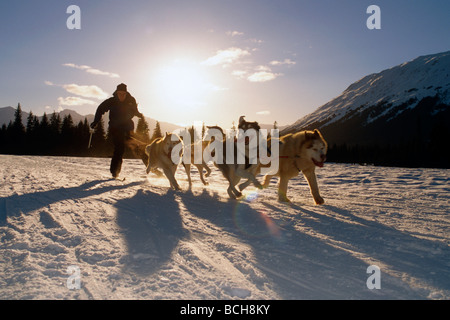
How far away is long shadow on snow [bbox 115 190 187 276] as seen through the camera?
227 centimetres

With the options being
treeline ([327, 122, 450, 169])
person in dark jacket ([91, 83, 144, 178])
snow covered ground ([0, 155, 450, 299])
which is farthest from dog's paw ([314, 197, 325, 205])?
treeline ([327, 122, 450, 169])

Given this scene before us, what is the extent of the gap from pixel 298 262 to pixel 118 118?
7569 millimetres

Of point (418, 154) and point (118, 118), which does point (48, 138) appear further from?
point (418, 154)

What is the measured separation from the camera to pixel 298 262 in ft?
7.76

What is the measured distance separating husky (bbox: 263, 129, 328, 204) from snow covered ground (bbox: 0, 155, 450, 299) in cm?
109

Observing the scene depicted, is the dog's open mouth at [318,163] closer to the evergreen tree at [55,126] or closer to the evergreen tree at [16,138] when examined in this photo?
the evergreen tree at [55,126]

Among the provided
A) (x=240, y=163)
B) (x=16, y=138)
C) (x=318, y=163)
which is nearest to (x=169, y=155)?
(x=240, y=163)

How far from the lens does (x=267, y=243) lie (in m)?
2.82

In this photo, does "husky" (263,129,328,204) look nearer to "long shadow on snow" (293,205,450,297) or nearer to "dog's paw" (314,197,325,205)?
"dog's paw" (314,197,325,205)

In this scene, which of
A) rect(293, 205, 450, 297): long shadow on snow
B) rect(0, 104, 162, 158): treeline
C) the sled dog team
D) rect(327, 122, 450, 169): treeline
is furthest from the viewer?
rect(0, 104, 162, 158): treeline

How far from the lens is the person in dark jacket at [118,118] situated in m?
8.36

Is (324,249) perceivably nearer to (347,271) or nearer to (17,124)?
(347,271)

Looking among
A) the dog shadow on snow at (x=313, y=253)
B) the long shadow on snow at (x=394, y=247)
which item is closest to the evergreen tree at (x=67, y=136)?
the dog shadow on snow at (x=313, y=253)
